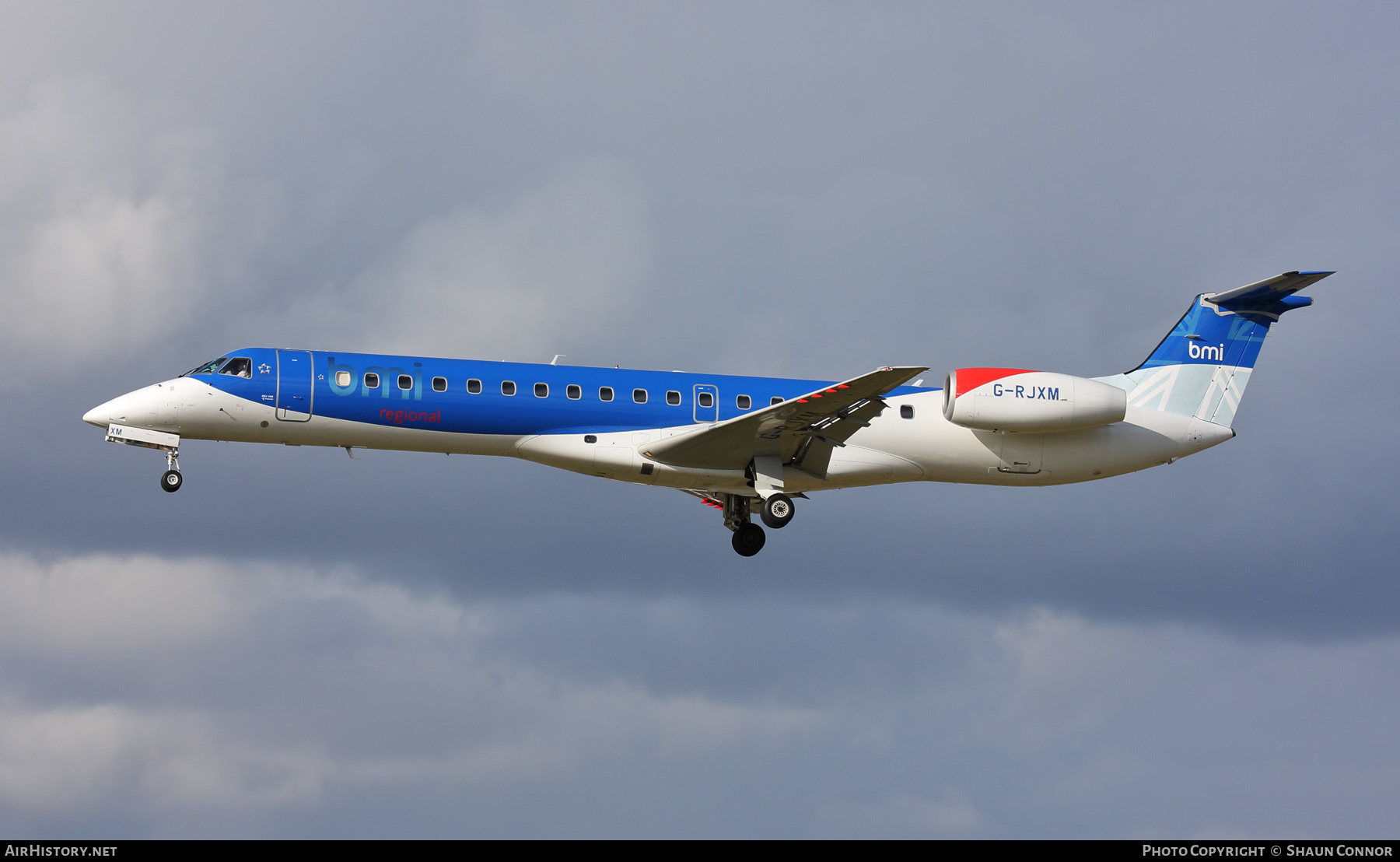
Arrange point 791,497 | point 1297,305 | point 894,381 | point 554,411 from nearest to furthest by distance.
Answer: point 894,381 → point 554,411 → point 791,497 → point 1297,305

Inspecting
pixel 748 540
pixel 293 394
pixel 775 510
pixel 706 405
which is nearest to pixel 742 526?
pixel 748 540

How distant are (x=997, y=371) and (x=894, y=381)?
4873 mm

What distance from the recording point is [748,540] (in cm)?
3562

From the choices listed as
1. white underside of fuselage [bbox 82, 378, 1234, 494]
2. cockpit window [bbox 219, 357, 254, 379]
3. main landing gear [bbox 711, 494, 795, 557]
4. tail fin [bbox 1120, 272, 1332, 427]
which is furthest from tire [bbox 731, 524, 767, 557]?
cockpit window [bbox 219, 357, 254, 379]

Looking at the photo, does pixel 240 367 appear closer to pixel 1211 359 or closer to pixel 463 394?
pixel 463 394

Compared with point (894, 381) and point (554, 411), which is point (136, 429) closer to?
point (554, 411)

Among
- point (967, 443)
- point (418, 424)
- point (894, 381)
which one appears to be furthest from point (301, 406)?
point (967, 443)

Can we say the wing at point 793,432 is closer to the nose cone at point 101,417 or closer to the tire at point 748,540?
the tire at point 748,540

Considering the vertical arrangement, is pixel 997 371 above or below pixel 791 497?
above

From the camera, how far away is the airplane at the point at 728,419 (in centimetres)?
3098

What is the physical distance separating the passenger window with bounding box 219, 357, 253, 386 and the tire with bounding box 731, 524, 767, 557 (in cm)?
1038

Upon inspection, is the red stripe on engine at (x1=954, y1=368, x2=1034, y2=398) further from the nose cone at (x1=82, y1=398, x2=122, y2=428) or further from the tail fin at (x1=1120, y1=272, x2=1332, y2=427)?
the nose cone at (x1=82, y1=398, x2=122, y2=428)

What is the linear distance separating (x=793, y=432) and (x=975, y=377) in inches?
184

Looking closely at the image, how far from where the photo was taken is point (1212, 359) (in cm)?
3656
